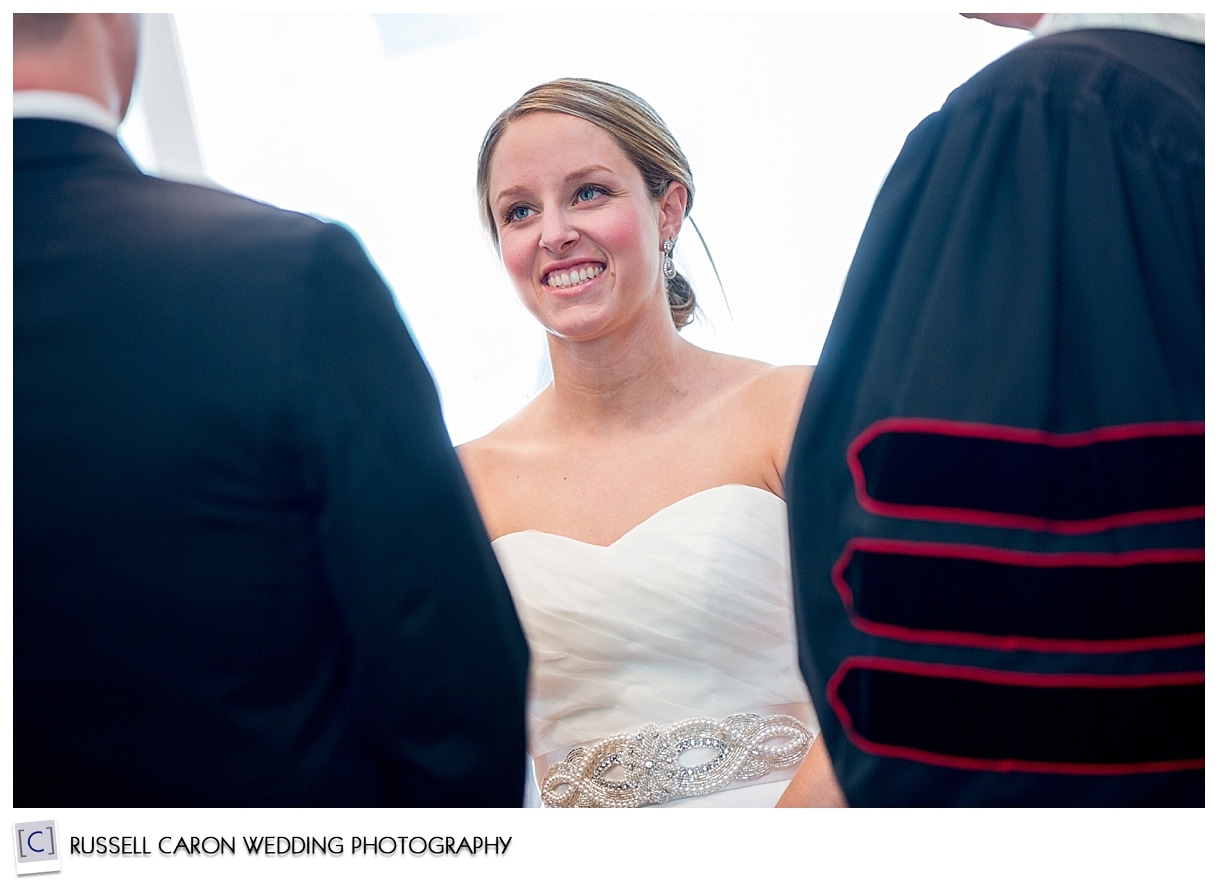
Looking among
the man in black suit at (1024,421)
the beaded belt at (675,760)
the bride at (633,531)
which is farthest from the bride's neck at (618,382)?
the man in black suit at (1024,421)

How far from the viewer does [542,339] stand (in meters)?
1.71

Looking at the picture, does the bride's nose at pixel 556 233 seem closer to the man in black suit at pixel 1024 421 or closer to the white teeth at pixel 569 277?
the white teeth at pixel 569 277

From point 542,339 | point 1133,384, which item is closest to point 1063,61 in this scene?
point 1133,384

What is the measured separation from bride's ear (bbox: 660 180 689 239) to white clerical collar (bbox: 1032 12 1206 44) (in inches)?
20.6

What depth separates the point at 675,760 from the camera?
5.23ft

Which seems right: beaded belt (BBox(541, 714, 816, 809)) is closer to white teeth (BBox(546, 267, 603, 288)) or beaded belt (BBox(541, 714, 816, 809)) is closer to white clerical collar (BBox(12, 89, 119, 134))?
white teeth (BBox(546, 267, 603, 288))

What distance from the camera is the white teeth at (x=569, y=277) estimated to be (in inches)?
66.4

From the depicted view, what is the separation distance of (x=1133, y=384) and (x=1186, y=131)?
27 cm

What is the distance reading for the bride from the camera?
5.29ft
